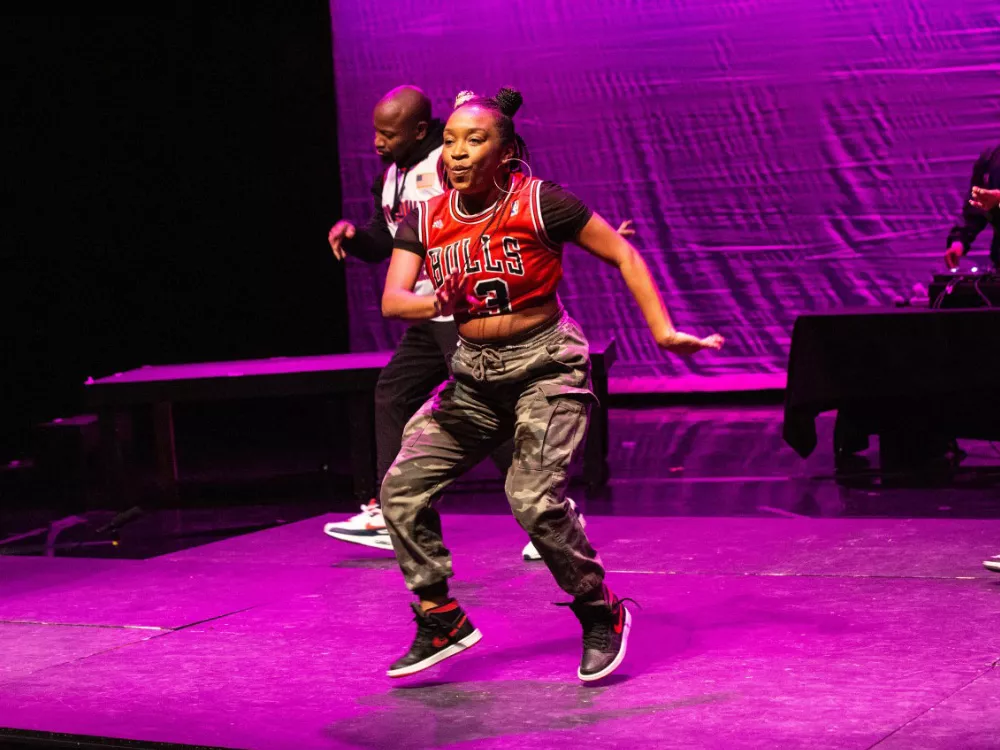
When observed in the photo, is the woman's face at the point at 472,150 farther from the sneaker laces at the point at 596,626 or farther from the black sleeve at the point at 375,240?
the black sleeve at the point at 375,240

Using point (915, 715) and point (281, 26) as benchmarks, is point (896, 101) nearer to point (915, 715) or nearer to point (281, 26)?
point (281, 26)

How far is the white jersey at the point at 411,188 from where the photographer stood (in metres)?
5.14

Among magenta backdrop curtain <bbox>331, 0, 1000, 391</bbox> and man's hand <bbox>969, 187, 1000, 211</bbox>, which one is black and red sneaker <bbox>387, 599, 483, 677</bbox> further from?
magenta backdrop curtain <bbox>331, 0, 1000, 391</bbox>

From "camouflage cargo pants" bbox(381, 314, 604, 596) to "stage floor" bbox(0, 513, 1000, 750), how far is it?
0.33m

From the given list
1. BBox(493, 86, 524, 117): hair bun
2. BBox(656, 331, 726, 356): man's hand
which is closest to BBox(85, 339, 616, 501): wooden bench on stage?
BBox(493, 86, 524, 117): hair bun

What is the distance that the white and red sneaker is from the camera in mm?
5570

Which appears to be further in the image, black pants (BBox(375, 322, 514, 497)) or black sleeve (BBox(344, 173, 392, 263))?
black pants (BBox(375, 322, 514, 497))

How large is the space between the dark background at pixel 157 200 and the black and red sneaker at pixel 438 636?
20.1 feet

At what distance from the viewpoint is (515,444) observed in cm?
360

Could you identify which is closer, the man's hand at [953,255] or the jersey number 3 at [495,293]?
the jersey number 3 at [495,293]

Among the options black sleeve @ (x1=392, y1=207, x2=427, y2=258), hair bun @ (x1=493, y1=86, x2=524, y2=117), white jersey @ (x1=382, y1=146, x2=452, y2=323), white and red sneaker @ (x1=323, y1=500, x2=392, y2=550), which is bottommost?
white and red sneaker @ (x1=323, y1=500, x2=392, y2=550)

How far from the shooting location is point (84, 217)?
30.0 feet

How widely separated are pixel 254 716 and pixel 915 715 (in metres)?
1.55

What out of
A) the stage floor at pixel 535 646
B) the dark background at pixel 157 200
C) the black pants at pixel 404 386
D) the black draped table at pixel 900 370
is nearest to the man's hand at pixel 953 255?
the black draped table at pixel 900 370
